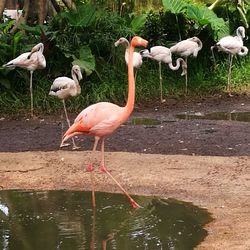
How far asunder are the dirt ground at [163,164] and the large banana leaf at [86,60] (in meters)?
1.23

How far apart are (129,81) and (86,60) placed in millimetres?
4889

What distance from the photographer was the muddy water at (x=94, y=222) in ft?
15.0

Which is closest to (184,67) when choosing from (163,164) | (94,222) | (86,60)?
(86,60)

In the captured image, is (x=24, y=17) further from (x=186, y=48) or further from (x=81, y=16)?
(x=186, y=48)

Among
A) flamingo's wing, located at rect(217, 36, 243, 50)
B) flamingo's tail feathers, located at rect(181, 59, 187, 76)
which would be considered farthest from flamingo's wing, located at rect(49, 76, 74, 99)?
flamingo's wing, located at rect(217, 36, 243, 50)

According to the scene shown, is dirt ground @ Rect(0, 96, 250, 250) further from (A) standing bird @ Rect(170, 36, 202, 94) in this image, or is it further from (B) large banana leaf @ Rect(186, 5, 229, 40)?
(B) large banana leaf @ Rect(186, 5, 229, 40)

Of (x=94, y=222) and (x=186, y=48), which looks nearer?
(x=94, y=222)

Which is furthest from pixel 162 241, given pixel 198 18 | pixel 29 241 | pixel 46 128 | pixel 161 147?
pixel 198 18

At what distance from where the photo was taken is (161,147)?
301 inches

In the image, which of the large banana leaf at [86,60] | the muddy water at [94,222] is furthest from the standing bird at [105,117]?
the large banana leaf at [86,60]

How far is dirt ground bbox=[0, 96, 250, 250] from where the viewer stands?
17.8ft

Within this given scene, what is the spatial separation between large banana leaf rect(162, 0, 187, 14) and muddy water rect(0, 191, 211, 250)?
656cm

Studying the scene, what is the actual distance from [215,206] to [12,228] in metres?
1.71

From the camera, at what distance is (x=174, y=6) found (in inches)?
468
